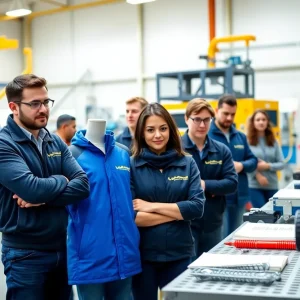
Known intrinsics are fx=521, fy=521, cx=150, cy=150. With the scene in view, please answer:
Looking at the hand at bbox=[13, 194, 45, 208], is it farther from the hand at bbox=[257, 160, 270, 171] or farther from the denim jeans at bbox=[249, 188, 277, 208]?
the denim jeans at bbox=[249, 188, 277, 208]

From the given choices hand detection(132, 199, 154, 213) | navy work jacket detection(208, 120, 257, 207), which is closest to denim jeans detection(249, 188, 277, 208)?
navy work jacket detection(208, 120, 257, 207)

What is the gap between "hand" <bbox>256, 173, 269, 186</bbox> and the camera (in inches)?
166

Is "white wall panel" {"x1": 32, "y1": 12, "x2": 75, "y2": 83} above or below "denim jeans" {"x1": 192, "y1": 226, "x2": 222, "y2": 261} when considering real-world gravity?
above

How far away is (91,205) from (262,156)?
246 cm

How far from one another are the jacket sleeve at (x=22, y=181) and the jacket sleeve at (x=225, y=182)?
3.58ft

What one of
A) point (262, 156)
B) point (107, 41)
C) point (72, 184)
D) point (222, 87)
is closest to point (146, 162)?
point (72, 184)

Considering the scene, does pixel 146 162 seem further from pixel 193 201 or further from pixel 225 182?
pixel 225 182

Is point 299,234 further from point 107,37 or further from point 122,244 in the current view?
point 107,37

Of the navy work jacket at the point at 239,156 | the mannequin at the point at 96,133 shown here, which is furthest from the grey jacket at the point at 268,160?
the mannequin at the point at 96,133

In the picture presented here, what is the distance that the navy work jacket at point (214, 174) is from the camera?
2.91 m

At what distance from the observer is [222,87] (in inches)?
232

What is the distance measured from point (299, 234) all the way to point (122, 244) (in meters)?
0.79

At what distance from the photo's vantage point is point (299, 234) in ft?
5.28

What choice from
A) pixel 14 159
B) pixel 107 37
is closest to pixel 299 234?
pixel 14 159
